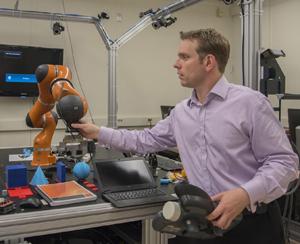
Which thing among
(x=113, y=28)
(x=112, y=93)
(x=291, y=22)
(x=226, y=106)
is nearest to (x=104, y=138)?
(x=226, y=106)

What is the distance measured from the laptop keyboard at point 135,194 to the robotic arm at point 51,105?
379 millimetres

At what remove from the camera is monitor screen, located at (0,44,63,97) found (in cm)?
446

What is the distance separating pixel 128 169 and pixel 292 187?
Answer: 844 millimetres

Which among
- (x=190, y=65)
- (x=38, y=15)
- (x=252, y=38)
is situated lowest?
(x=190, y=65)

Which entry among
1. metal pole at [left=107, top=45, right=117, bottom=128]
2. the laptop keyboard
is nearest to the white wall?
metal pole at [left=107, top=45, right=117, bottom=128]

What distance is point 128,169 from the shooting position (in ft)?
5.41

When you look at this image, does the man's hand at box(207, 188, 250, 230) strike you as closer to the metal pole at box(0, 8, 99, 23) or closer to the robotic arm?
the robotic arm

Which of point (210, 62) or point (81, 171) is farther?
point (81, 171)

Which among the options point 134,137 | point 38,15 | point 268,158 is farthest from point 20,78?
point 268,158

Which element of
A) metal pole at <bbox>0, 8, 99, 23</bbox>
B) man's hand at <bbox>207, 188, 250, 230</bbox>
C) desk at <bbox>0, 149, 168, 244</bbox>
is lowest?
desk at <bbox>0, 149, 168, 244</bbox>

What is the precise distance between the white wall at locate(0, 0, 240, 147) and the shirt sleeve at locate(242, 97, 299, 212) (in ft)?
12.1

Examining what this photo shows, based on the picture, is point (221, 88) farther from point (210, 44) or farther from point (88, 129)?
point (88, 129)

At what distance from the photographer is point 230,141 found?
1316 millimetres

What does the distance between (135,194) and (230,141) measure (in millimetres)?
460
